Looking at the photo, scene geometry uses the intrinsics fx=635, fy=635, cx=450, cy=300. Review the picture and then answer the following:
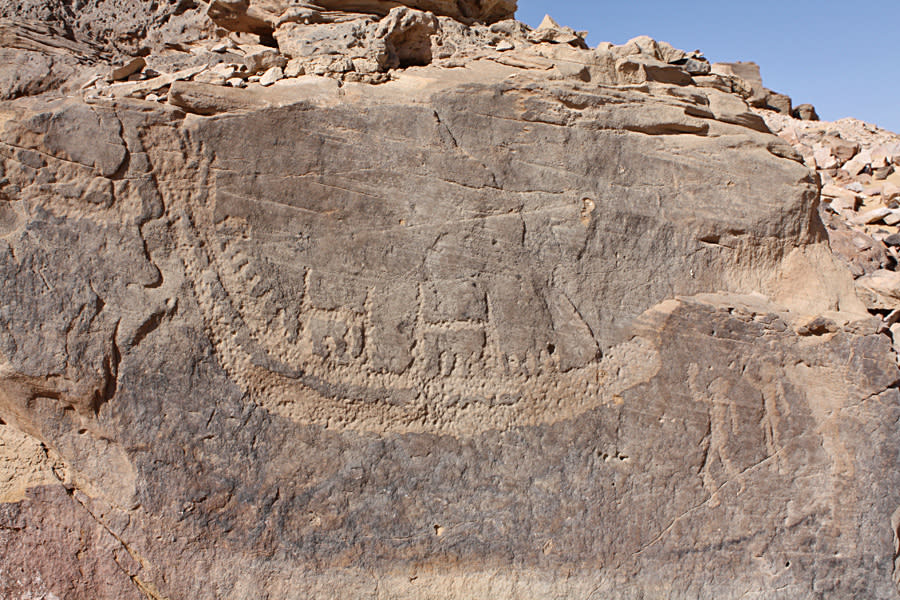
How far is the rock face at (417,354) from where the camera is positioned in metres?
2.54

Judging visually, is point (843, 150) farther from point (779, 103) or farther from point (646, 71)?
point (646, 71)

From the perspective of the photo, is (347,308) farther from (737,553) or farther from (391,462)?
(737,553)

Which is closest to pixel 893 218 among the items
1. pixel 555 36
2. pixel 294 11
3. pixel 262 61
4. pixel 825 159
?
pixel 825 159

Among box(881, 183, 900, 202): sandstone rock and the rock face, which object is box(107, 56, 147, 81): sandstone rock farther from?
box(881, 183, 900, 202): sandstone rock

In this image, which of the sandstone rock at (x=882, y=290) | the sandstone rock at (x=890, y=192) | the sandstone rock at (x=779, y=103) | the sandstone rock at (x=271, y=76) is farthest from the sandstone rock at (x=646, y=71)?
the sandstone rock at (x=779, y=103)

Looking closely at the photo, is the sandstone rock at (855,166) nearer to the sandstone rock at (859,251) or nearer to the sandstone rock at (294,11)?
the sandstone rock at (859,251)

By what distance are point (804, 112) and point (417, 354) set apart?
694 cm

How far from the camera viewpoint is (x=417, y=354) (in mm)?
2701

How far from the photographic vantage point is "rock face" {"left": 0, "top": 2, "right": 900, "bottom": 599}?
2.54m

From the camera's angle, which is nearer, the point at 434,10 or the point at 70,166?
the point at 70,166

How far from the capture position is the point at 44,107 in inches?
103

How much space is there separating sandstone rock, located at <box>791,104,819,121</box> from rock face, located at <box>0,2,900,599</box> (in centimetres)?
537

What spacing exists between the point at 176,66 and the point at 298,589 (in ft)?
8.15

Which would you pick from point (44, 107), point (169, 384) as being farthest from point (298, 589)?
point (44, 107)
